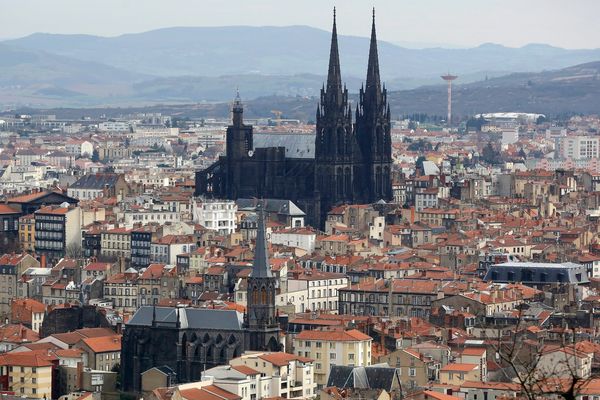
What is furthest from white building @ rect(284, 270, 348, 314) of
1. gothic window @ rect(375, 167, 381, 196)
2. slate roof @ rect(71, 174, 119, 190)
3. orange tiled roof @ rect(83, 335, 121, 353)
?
slate roof @ rect(71, 174, 119, 190)

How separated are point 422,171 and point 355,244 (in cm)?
5290

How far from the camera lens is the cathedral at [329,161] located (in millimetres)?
117312

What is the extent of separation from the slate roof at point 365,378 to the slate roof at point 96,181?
74196mm

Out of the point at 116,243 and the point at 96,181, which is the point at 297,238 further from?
the point at 96,181

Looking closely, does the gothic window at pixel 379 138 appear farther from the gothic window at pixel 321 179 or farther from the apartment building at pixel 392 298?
the apartment building at pixel 392 298

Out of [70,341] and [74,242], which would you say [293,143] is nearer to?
[74,242]

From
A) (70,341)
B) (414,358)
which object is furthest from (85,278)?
(414,358)

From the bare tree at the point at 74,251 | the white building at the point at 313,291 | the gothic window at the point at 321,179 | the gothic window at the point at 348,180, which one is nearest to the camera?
the white building at the point at 313,291

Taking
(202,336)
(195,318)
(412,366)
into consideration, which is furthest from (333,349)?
(195,318)

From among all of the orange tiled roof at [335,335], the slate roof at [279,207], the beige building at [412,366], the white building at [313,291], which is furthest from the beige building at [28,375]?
the slate roof at [279,207]

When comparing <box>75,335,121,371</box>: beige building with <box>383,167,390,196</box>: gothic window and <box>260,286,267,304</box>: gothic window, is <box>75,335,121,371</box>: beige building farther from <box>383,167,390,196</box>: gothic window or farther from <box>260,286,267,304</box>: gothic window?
<box>383,167,390,196</box>: gothic window

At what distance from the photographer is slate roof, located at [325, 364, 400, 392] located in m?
60.8

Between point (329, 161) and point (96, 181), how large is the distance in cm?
2512

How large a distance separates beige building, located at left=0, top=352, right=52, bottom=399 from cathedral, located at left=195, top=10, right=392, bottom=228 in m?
51.1
